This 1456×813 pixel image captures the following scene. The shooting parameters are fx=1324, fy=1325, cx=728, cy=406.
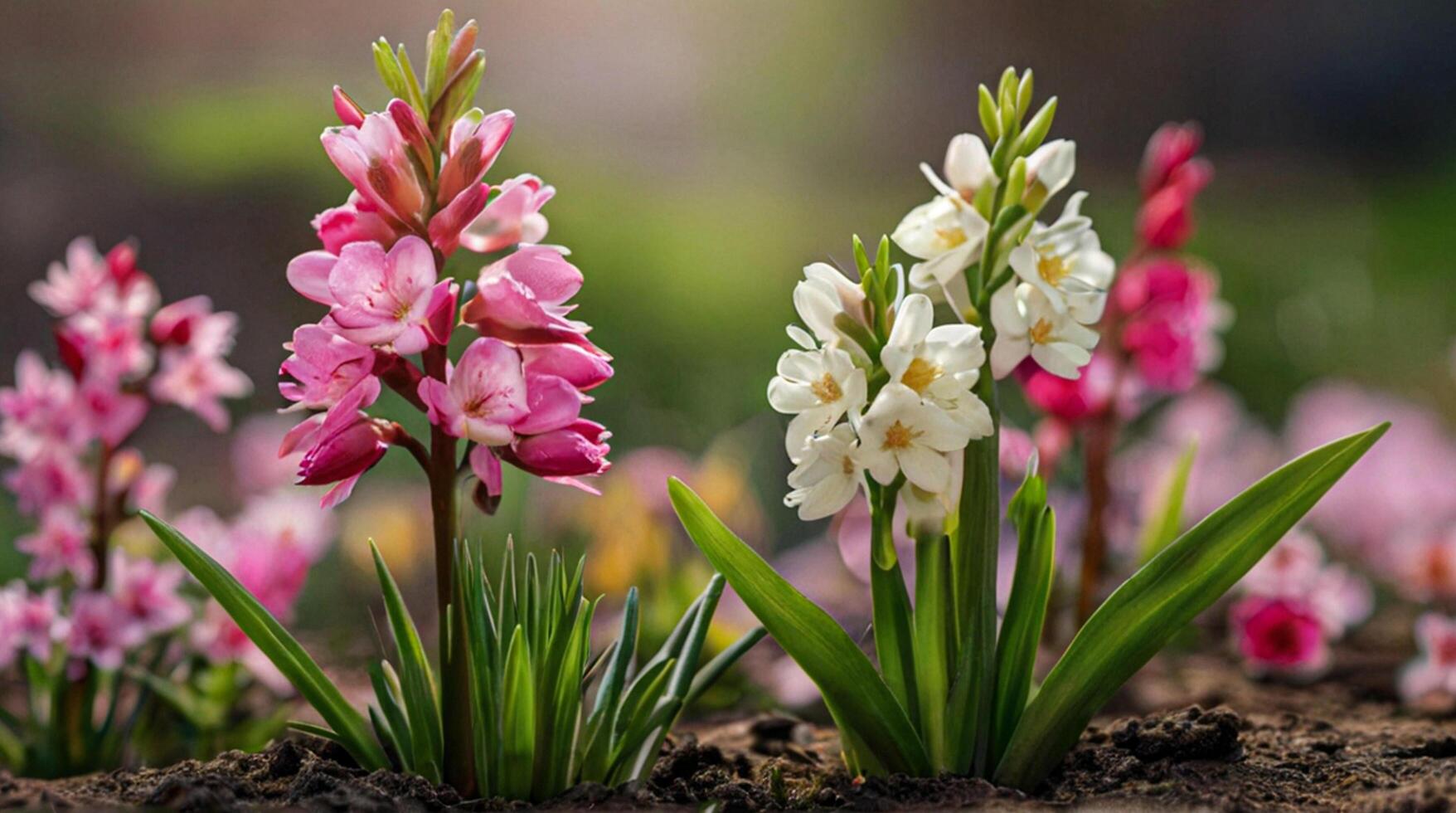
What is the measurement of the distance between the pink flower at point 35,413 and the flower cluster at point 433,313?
0.81 metres

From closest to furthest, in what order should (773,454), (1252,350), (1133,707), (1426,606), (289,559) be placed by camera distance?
1. (289,559)
2. (1133,707)
3. (1426,606)
4. (773,454)
5. (1252,350)

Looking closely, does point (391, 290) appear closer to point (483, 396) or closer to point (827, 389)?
point (483, 396)

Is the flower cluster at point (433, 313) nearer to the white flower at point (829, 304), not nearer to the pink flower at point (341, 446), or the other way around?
the pink flower at point (341, 446)

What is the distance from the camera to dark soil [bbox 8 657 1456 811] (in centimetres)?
134

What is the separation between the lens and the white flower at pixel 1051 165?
141cm

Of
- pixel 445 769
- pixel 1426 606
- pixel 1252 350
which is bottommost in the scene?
pixel 445 769

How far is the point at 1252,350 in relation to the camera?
5.20 meters

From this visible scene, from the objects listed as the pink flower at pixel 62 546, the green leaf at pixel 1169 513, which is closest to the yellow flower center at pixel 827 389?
the green leaf at pixel 1169 513

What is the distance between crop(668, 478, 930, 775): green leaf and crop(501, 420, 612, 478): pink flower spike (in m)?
0.12

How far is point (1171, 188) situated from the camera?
229 cm

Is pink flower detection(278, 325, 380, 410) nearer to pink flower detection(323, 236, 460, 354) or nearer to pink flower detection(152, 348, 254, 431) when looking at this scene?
pink flower detection(323, 236, 460, 354)

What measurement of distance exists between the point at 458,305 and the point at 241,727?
1040mm

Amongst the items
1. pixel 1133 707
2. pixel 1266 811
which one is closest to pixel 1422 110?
pixel 1133 707

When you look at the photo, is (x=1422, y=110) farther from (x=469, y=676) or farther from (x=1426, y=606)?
(x=469, y=676)
